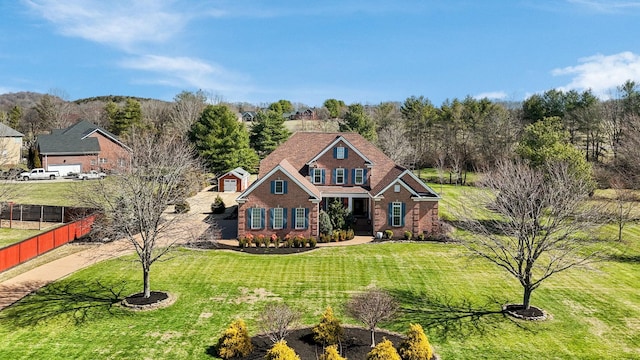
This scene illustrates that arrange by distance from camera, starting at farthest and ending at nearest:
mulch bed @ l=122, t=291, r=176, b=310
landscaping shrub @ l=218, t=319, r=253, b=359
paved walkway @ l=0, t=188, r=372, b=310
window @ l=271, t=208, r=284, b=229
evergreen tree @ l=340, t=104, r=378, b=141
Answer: evergreen tree @ l=340, t=104, r=378, b=141
window @ l=271, t=208, r=284, b=229
paved walkway @ l=0, t=188, r=372, b=310
mulch bed @ l=122, t=291, r=176, b=310
landscaping shrub @ l=218, t=319, r=253, b=359

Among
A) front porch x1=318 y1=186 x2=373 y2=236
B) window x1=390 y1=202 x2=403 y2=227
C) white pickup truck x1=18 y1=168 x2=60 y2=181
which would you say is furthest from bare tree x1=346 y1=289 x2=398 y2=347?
white pickup truck x1=18 y1=168 x2=60 y2=181

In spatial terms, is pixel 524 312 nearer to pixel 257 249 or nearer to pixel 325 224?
pixel 325 224

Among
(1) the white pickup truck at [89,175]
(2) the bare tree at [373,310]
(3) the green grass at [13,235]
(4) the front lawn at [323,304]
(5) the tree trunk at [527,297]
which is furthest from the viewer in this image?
(1) the white pickup truck at [89,175]

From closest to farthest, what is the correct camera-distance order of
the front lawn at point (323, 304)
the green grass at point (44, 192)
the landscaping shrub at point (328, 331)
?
the landscaping shrub at point (328, 331) < the front lawn at point (323, 304) < the green grass at point (44, 192)

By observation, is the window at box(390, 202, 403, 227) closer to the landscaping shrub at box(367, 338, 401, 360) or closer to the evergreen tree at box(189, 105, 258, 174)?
the landscaping shrub at box(367, 338, 401, 360)

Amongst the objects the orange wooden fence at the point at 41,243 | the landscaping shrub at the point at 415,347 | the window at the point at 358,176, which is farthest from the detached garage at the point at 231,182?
the landscaping shrub at the point at 415,347

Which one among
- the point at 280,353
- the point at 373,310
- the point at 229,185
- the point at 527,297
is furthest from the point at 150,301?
the point at 229,185

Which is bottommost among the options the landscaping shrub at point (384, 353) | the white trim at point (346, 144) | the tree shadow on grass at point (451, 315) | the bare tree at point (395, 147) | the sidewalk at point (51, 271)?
the tree shadow on grass at point (451, 315)

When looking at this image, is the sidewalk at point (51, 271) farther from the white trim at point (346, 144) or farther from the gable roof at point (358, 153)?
the white trim at point (346, 144)
